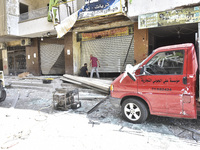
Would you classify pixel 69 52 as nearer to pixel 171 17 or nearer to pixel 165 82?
pixel 171 17

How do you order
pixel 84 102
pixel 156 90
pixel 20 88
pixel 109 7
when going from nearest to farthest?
1. pixel 156 90
2. pixel 84 102
3. pixel 109 7
4. pixel 20 88

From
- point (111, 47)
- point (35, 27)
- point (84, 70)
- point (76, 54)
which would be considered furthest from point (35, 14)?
point (111, 47)

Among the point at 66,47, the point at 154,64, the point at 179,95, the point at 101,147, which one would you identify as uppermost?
the point at 66,47

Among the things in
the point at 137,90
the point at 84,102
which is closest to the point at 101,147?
the point at 137,90

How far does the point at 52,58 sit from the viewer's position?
13898 millimetres

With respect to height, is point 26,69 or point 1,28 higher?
point 1,28

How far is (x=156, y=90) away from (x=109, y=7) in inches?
239

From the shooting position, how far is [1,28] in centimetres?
1285

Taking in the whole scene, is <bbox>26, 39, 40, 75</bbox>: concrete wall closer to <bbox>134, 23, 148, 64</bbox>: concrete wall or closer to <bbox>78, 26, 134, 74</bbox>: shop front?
<bbox>78, 26, 134, 74</bbox>: shop front

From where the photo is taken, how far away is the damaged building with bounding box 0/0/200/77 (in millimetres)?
7562

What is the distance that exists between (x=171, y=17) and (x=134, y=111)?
220 inches

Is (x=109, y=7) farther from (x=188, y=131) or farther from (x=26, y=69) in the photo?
(x=26, y=69)

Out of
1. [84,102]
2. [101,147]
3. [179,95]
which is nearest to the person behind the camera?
[101,147]

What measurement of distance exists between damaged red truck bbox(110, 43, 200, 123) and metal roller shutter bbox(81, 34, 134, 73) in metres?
6.16
